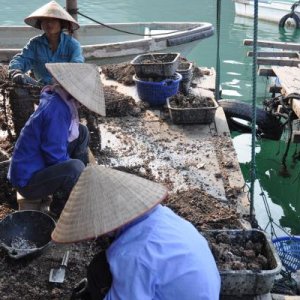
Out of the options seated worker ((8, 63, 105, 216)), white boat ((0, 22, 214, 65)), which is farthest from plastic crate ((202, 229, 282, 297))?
white boat ((0, 22, 214, 65))

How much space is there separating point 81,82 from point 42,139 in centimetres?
52

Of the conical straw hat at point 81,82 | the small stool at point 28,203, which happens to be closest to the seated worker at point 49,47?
the conical straw hat at point 81,82

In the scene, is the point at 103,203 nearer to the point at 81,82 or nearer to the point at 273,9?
the point at 81,82

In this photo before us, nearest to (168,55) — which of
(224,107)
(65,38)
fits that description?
(224,107)

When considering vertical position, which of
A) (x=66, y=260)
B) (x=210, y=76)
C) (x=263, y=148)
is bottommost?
(x=263, y=148)

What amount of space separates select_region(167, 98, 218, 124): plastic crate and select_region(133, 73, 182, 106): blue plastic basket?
1.31 ft

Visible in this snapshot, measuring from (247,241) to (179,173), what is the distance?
1568 mm

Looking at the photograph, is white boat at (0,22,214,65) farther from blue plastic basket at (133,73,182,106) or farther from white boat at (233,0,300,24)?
white boat at (233,0,300,24)

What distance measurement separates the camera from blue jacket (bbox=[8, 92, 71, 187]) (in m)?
3.14

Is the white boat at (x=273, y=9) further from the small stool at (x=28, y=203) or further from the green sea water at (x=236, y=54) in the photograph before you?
the small stool at (x=28, y=203)

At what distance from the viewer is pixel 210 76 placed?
7.98 m

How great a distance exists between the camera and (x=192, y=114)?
224 inches

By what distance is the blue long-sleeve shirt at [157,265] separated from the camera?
6.21 feet

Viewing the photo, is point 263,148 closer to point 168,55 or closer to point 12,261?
point 168,55
